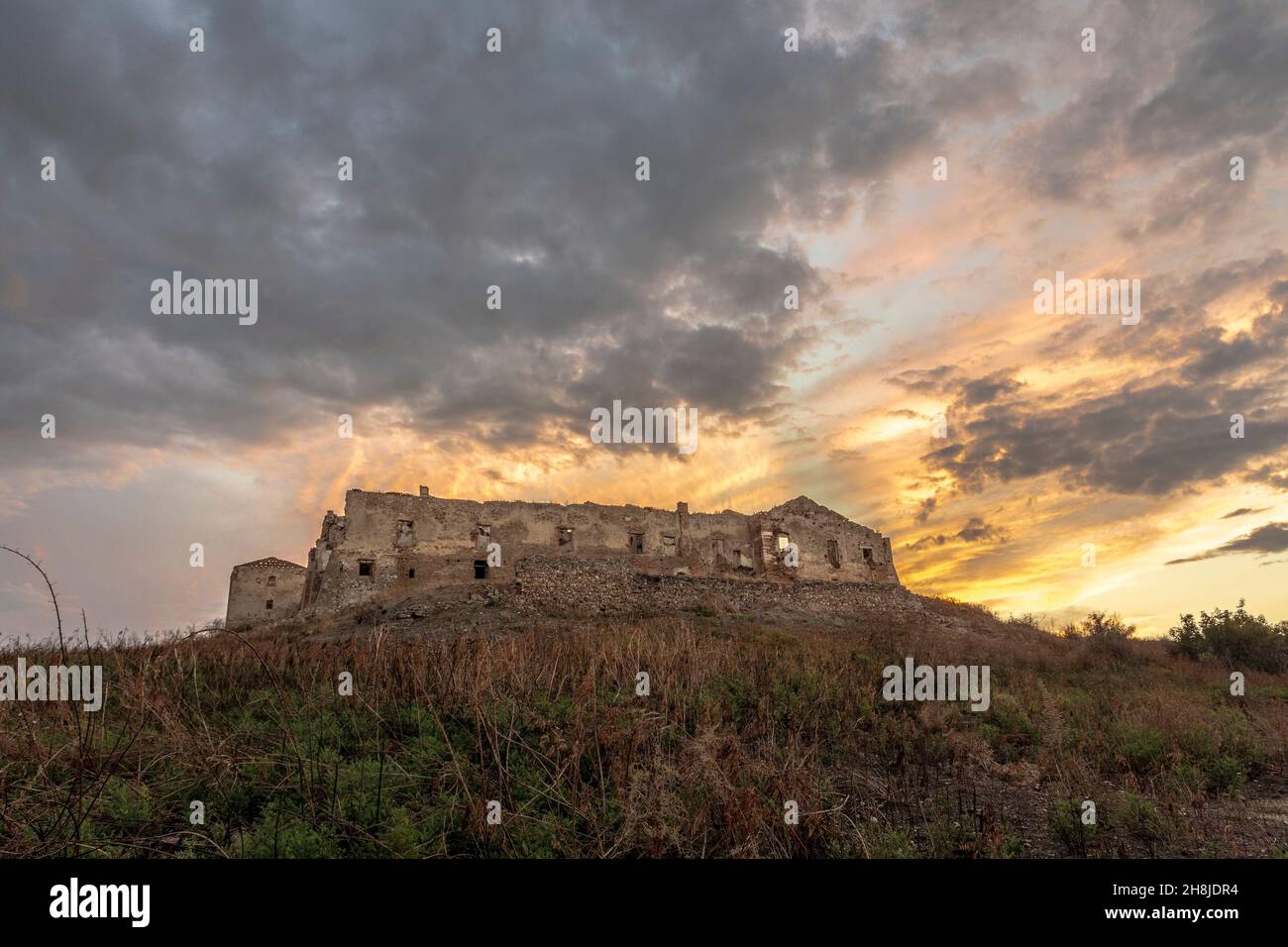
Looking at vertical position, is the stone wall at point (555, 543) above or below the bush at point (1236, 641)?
above

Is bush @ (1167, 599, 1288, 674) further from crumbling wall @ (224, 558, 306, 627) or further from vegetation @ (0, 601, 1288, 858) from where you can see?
crumbling wall @ (224, 558, 306, 627)

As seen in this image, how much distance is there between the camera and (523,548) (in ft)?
114

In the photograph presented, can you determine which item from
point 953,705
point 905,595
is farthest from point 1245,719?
point 905,595

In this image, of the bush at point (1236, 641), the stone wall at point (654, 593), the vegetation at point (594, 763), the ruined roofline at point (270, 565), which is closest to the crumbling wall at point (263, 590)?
the ruined roofline at point (270, 565)

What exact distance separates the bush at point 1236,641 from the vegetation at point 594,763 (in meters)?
12.7

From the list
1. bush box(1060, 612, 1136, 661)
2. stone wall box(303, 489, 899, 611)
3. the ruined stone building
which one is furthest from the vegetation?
stone wall box(303, 489, 899, 611)

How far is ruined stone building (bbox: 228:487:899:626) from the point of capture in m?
31.8

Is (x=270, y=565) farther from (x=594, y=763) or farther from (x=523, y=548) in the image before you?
(x=594, y=763)

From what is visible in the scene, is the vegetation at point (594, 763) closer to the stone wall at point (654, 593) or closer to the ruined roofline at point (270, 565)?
the stone wall at point (654, 593)

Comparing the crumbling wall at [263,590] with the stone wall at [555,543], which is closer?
the stone wall at [555,543]

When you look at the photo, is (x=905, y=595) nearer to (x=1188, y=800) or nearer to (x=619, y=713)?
(x=1188, y=800)

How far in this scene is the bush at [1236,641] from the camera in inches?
803

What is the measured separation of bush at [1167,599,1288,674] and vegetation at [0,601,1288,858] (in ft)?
41.6
